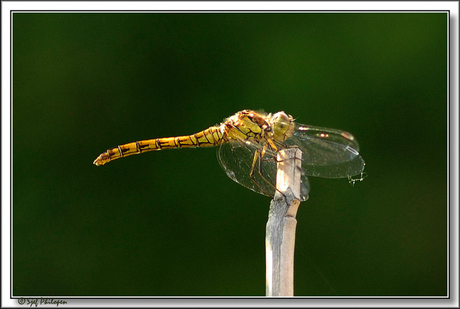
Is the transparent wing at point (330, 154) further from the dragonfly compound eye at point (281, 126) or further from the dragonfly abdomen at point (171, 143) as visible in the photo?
the dragonfly abdomen at point (171, 143)

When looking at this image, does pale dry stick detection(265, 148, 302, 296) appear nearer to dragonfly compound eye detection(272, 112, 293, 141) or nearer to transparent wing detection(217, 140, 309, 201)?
transparent wing detection(217, 140, 309, 201)

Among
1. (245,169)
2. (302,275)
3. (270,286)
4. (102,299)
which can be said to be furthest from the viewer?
(302,275)

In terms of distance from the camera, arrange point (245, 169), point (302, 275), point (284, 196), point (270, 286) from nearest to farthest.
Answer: point (270, 286) < point (284, 196) < point (245, 169) < point (302, 275)

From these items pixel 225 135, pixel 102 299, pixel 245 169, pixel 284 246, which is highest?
pixel 225 135

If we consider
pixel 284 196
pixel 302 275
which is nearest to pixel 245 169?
pixel 284 196

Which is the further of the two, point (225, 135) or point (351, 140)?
point (225, 135)

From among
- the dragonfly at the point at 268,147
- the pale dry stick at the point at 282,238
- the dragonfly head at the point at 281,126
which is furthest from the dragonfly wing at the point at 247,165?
the pale dry stick at the point at 282,238

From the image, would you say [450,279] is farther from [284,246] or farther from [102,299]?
[102,299]

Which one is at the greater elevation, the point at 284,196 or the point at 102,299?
the point at 284,196
